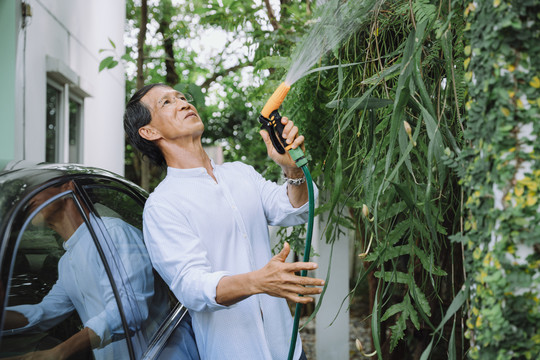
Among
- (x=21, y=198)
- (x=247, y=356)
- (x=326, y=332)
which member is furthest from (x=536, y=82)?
(x=326, y=332)

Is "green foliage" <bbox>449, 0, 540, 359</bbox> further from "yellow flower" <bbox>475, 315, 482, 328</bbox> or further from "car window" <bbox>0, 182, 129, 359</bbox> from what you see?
"car window" <bbox>0, 182, 129, 359</bbox>

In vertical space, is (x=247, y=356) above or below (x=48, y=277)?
below

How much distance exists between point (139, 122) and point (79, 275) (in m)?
0.79

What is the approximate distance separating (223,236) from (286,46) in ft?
5.94

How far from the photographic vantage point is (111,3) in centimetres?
701

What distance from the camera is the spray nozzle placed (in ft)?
5.75

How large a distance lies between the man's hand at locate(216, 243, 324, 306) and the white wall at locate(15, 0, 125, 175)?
8.72 ft

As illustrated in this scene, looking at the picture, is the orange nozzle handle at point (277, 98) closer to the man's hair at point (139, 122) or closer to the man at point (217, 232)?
the man at point (217, 232)

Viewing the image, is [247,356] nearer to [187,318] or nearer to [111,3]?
[187,318]

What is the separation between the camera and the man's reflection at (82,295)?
4.51 feet

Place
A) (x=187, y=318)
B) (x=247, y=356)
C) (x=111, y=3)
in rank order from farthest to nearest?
(x=111, y=3)
(x=187, y=318)
(x=247, y=356)

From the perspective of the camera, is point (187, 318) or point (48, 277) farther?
point (187, 318)

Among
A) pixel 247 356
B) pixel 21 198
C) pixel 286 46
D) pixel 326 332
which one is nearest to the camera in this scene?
pixel 21 198

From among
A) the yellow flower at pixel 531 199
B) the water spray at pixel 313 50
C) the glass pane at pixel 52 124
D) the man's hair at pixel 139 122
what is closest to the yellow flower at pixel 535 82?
the yellow flower at pixel 531 199
